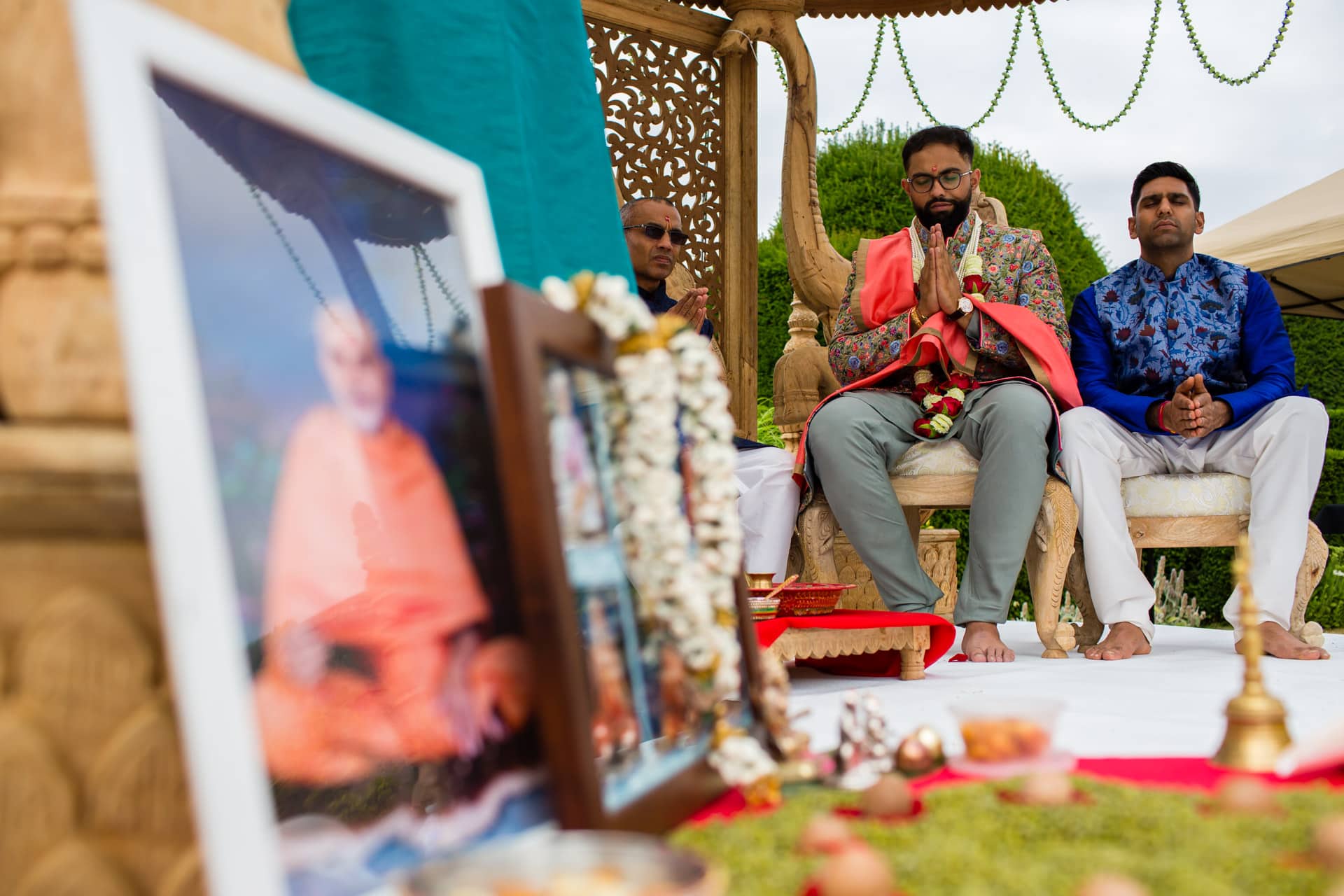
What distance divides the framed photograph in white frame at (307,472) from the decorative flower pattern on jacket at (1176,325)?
2985 mm

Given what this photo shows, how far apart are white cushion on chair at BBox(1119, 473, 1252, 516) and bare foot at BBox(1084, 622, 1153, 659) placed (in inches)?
16.2

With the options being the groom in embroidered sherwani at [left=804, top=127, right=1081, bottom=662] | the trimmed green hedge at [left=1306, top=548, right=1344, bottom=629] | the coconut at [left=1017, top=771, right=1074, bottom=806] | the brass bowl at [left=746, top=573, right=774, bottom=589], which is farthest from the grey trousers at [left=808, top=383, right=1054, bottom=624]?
the trimmed green hedge at [left=1306, top=548, right=1344, bottom=629]

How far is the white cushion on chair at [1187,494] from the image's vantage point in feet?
11.3

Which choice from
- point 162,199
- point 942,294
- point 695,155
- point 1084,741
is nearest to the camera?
point 162,199

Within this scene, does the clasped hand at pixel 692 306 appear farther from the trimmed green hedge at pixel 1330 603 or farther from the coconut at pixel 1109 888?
the trimmed green hedge at pixel 1330 603

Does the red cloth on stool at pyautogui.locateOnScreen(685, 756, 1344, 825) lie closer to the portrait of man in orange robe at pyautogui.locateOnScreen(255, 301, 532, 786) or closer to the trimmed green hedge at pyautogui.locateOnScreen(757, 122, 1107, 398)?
the portrait of man in orange robe at pyautogui.locateOnScreen(255, 301, 532, 786)

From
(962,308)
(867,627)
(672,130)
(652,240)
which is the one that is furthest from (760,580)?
(672,130)

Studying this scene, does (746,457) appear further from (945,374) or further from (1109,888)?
(1109,888)

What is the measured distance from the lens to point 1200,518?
3.47m

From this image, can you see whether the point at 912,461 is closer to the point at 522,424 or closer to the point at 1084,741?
the point at 1084,741

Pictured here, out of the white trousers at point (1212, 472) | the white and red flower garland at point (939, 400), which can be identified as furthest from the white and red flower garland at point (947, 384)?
the white trousers at point (1212, 472)

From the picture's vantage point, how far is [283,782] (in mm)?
953

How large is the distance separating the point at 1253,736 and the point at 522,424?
99cm

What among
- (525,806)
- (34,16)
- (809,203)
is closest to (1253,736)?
(525,806)
